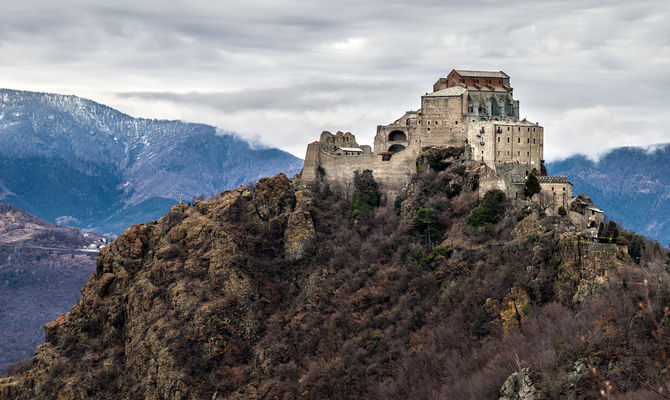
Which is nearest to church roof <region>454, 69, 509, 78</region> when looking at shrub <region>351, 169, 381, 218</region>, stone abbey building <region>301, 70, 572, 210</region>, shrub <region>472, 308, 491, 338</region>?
stone abbey building <region>301, 70, 572, 210</region>

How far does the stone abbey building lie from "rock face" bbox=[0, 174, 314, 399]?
7474mm

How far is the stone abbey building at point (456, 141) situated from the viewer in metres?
103

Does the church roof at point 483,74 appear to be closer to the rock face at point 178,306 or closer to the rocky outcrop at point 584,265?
the rock face at point 178,306

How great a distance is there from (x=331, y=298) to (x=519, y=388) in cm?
4143

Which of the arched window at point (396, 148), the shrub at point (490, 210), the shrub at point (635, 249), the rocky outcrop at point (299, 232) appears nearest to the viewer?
the shrub at point (635, 249)

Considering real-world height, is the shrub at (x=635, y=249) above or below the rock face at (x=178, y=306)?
above

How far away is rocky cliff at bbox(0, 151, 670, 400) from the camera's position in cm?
7888

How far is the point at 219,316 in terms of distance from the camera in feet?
348

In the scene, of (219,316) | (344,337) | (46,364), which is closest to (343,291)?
(344,337)

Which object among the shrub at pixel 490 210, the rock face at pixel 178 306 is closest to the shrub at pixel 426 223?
the shrub at pixel 490 210

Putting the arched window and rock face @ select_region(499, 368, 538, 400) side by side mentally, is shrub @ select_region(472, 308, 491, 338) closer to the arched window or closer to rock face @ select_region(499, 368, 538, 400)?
rock face @ select_region(499, 368, 538, 400)

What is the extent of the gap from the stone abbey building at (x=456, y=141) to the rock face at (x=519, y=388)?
99.4 feet

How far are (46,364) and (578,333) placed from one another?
6717 centimetres

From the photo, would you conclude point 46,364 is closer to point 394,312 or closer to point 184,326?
point 184,326
